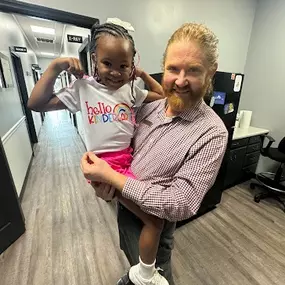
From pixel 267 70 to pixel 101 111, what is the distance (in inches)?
115

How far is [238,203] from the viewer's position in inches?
97.2

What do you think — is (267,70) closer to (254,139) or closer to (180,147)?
(254,139)

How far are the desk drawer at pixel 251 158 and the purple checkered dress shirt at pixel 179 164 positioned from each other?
237cm

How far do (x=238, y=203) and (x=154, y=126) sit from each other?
2.26 meters

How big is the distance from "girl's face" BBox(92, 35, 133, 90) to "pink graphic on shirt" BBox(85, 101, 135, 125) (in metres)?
0.09

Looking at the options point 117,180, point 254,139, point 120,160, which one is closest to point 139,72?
point 120,160

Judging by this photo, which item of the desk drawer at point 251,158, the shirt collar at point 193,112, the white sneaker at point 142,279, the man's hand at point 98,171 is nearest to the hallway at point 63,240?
the white sneaker at point 142,279

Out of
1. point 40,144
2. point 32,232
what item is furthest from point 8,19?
point 32,232

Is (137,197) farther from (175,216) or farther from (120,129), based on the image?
(120,129)

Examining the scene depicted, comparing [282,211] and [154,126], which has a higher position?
[154,126]

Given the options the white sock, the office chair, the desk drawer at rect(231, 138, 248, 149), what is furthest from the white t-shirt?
the office chair

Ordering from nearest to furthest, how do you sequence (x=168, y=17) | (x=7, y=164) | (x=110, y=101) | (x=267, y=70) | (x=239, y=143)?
(x=110, y=101)
(x=7, y=164)
(x=168, y=17)
(x=239, y=143)
(x=267, y=70)

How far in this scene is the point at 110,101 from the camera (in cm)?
84

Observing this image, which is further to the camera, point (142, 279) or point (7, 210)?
point (7, 210)
